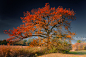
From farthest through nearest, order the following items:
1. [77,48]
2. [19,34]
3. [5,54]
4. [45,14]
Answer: [77,48], [45,14], [19,34], [5,54]

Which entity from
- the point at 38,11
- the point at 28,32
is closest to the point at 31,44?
A: the point at 28,32

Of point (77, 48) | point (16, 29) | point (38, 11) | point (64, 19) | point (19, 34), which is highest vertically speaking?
point (38, 11)

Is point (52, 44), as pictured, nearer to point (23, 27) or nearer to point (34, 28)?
point (34, 28)

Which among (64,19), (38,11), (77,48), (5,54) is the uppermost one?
(38,11)

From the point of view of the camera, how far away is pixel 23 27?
1062 cm

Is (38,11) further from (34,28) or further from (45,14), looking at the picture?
(34,28)

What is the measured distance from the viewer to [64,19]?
11633mm

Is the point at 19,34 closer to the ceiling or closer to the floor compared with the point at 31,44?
closer to the ceiling

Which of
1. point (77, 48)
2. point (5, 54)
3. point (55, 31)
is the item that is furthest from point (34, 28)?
point (77, 48)

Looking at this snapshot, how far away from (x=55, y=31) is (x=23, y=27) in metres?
4.46

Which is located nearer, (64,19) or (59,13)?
(59,13)

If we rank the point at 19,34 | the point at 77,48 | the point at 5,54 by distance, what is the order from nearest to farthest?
1. the point at 5,54
2. the point at 19,34
3. the point at 77,48

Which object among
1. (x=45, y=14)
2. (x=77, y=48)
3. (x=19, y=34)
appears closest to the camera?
(x=19, y=34)

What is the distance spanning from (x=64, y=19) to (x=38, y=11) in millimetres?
4013
